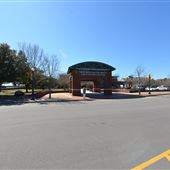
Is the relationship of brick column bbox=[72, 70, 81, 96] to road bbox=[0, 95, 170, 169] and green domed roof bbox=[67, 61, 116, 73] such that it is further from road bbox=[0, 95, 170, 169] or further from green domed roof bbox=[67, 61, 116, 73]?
road bbox=[0, 95, 170, 169]

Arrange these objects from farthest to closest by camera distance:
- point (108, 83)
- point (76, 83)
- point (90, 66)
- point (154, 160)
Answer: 1. point (108, 83)
2. point (76, 83)
3. point (90, 66)
4. point (154, 160)

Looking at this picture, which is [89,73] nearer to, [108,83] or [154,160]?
[108,83]

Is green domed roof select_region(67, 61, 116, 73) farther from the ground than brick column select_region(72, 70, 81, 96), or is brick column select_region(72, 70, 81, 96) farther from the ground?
green domed roof select_region(67, 61, 116, 73)

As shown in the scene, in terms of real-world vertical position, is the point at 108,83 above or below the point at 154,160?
above

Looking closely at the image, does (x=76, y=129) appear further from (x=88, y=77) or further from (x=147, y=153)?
(x=88, y=77)

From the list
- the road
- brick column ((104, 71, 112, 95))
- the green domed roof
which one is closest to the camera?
the road

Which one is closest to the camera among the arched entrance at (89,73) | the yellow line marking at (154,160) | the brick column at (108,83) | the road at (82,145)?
the yellow line marking at (154,160)

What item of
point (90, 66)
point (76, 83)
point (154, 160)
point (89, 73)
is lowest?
point (154, 160)

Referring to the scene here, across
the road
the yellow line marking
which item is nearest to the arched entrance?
the road

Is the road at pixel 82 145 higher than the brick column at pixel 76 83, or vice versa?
the brick column at pixel 76 83

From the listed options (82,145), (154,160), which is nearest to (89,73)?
(82,145)

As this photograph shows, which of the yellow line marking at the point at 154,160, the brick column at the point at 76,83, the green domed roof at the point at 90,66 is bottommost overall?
the yellow line marking at the point at 154,160

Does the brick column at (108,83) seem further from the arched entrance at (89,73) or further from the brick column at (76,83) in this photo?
the brick column at (76,83)

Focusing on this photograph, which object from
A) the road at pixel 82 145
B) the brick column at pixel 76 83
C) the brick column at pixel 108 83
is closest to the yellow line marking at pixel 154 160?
the road at pixel 82 145
